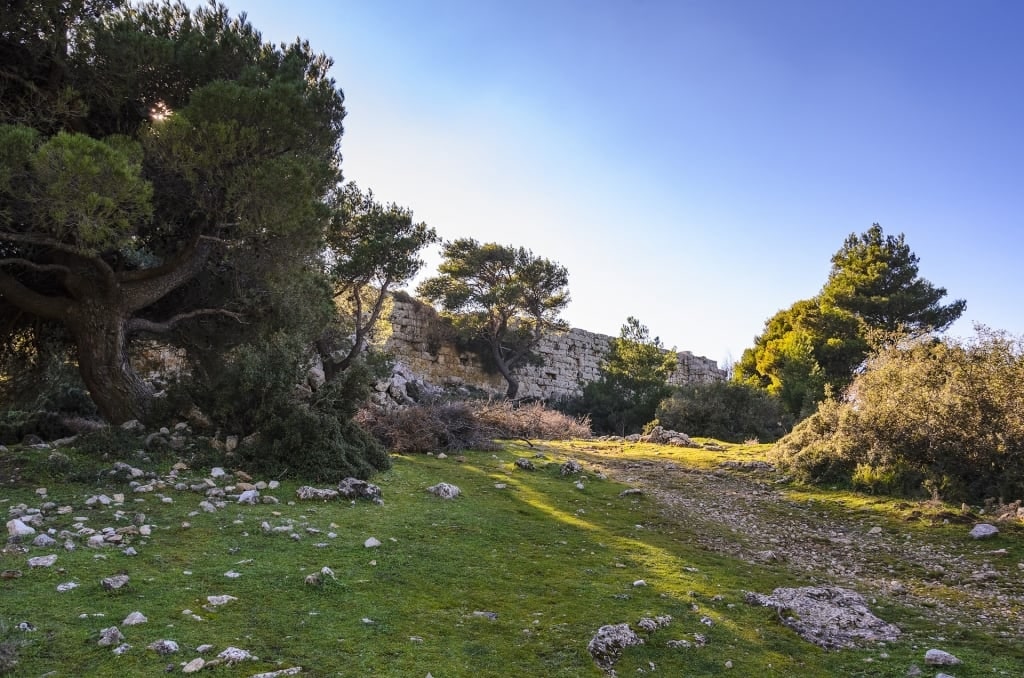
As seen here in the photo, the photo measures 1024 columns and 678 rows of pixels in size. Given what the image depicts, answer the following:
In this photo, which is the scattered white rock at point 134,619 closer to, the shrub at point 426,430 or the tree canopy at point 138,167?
the tree canopy at point 138,167

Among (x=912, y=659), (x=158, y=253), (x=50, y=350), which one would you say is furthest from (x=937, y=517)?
(x=50, y=350)

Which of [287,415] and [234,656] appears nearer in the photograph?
[234,656]

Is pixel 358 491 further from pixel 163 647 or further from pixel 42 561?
pixel 163 647

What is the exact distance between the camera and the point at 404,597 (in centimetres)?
356

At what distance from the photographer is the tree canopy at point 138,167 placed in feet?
20.7

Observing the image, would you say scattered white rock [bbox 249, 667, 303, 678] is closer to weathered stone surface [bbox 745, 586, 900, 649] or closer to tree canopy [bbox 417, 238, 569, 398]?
weathered stone surface [bbox 745, 586, 900, 649]

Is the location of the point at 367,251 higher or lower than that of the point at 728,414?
higher

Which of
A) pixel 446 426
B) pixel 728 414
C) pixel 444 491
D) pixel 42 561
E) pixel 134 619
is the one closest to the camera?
pixel 134 619

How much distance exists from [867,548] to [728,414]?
1127cm

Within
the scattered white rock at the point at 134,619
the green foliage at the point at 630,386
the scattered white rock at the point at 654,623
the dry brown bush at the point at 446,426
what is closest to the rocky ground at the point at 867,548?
the scattered white rock at the point at 654,623

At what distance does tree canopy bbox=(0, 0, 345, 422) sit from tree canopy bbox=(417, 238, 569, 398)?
16.3 metres

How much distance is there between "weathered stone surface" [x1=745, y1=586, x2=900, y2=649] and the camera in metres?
3.39

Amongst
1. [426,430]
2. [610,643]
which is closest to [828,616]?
[610,643]

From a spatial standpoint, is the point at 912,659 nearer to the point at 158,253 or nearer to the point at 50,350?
the point at 158,253
